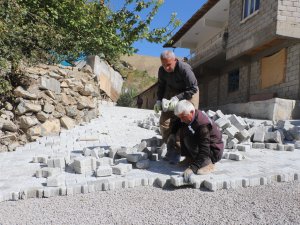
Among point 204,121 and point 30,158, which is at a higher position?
point 204,121

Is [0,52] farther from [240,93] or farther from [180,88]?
[240,93]

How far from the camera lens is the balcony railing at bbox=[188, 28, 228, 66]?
50.3 ft

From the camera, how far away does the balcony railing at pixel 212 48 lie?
15.3 m

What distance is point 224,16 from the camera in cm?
1764

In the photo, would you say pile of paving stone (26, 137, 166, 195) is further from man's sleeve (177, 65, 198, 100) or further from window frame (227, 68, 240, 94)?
window frame (227, 68, 240, 94)

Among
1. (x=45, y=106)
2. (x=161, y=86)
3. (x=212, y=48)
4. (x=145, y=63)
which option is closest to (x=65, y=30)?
(x=45, y=106)

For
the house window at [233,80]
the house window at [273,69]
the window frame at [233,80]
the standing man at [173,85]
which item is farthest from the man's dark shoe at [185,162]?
the house window at [233,80]

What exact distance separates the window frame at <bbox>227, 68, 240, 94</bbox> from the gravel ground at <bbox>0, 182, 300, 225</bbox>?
1262 centimetres

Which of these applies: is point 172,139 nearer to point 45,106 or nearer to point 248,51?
point 45,106

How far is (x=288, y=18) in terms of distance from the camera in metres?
11.1

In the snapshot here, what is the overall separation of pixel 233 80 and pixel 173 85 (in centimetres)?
1232

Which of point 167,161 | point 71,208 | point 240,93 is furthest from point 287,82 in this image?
point 71,208

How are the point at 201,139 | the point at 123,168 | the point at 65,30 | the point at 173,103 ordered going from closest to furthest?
the point at 201,139
the point at 123,168
the point at 173,103
the point at 65,30

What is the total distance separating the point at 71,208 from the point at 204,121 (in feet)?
6.08
